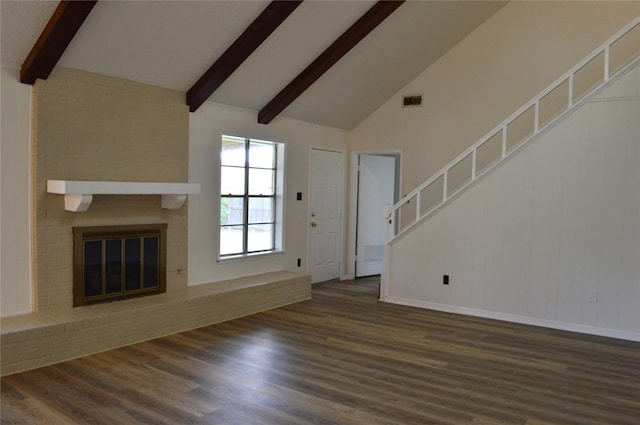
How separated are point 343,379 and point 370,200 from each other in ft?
15.9

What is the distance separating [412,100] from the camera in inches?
303

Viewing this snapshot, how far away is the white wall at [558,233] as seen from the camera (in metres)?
5.23

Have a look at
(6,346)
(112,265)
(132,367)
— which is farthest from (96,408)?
(112,265)

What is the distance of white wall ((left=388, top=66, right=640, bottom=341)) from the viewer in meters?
5.23

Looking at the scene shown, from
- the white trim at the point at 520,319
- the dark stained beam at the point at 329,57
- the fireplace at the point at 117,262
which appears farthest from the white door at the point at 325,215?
the fireplace at the point at 117,262

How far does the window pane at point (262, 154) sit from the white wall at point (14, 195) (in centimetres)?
286

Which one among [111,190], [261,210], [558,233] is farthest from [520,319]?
[111,190]

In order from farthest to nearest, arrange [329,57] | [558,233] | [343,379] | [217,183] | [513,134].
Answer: [513,134] < [217,183] < [329,57] < [558,233] < [343,379]

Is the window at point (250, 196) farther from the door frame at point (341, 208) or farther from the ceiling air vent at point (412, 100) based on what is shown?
the ceiling air vent at point (412, 100)

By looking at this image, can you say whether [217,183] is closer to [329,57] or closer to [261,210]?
[261,210]

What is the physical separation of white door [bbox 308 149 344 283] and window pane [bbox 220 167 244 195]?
1444mm

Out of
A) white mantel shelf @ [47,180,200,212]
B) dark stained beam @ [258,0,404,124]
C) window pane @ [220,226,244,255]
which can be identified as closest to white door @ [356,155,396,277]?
dark stained beam @ [258,0,404,124]

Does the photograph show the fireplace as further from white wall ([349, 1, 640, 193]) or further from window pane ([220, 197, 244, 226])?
white wall ([349, 1, 640, 193])

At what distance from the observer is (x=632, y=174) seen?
521 cm
